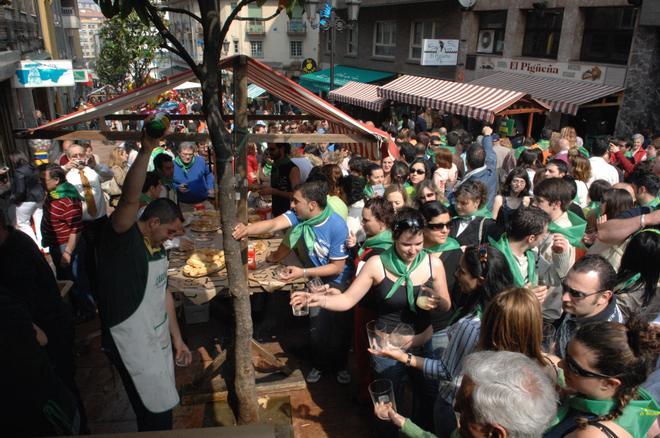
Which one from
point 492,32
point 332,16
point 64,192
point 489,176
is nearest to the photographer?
point 64,192

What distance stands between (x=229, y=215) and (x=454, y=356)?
1.70 metres

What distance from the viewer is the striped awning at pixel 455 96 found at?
38.6 feet

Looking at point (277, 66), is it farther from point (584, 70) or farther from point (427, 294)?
point (427, 294)

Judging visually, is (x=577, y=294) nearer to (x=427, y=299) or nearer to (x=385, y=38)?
(x=427, y=299)

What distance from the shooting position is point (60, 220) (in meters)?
4.91

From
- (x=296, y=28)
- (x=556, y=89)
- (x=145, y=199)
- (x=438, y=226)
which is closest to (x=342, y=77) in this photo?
(x=556, y=89)

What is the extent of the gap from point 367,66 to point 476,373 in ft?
76.5

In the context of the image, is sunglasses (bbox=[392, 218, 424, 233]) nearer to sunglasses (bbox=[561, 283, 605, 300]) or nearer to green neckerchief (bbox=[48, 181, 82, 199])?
sunglasses (bbox=[561, 283, 605, 300])

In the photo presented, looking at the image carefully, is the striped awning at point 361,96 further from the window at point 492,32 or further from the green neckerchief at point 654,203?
the green neckerchief at point 654,203

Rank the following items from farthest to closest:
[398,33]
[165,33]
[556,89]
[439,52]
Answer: [398,33], [439,52], [556,89], [165,33]

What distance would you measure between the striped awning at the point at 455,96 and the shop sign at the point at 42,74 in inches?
381

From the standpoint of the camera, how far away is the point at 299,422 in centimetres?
392

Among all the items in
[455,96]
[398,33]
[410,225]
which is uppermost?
[398,33]

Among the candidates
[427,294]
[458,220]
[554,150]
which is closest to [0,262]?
[427,294]
